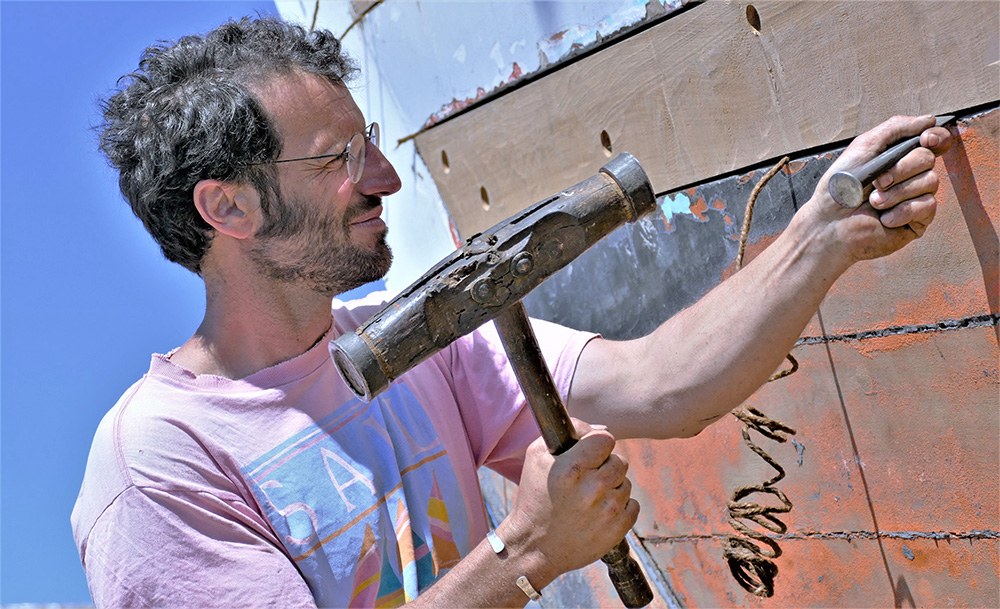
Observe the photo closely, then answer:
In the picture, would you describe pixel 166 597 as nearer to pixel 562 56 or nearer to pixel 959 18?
pixel 562 56

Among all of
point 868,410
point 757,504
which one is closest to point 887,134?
point 868,410

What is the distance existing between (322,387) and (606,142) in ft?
3.44

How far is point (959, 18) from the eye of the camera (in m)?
1.67

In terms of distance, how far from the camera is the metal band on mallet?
4.74ft

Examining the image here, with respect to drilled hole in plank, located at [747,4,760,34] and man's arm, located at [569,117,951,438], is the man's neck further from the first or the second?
drilled hole in plank, located at [747,4,760,34]

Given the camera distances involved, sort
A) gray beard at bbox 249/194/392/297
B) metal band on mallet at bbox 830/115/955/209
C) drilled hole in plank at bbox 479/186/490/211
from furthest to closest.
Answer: drilled hole in plank at bbox 479/186/490/211, gray beard at bbox 249/194/392/297, metal band on mallet at bbox 830/115/955/209

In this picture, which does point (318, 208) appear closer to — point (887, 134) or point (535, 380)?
point (535, 380)

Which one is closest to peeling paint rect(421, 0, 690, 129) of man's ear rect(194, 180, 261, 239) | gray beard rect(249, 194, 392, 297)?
gray beard rect(249, 194, 392, 297)

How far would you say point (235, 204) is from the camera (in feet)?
6.55

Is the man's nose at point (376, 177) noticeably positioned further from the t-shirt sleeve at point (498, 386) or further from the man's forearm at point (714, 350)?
the man's forearm at point (714, 350)

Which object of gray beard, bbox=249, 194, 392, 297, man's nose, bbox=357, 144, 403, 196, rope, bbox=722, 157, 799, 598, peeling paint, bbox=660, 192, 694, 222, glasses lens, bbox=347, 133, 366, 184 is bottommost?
rope, bbox=722, 157, 799, 598

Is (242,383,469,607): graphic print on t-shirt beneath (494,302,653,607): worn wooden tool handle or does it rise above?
beneath

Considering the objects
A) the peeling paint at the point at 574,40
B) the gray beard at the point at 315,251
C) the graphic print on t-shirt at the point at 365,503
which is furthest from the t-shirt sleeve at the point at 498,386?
the peeling paint at the point at 574,40

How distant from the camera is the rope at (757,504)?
80.0 inches
